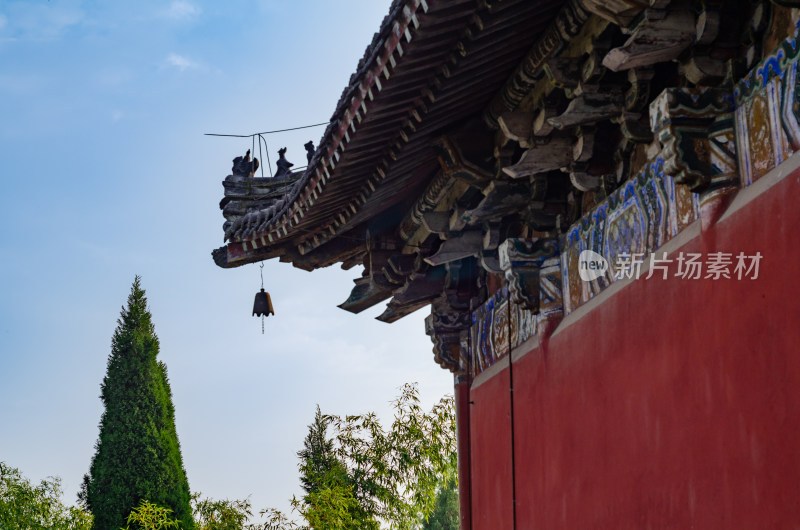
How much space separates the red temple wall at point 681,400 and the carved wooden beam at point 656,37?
0.71 meters

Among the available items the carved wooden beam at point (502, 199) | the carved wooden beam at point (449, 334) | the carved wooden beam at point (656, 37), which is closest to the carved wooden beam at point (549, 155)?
the carved wooden beam at point (502, 199)

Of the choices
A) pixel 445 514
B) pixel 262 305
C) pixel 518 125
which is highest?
pixel 445 514

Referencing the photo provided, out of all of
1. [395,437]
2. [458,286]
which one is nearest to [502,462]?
[458,286]

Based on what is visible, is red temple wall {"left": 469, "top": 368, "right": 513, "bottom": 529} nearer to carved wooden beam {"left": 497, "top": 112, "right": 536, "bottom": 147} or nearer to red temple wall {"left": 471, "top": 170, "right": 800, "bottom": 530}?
red temple wall {"left": 471, "top": 170, "right": 800, "bottom": 530}

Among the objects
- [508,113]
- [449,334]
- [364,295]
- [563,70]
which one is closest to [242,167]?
[364,295]

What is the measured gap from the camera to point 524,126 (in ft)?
16.9

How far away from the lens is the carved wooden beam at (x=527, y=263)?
5840 mm

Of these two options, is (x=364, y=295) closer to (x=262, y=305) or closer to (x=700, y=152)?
(x=262, y=305)

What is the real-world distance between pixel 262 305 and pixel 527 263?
11.5ft

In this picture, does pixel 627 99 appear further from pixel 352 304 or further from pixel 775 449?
pixel 352 304

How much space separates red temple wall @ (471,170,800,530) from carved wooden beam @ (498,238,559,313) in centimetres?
29

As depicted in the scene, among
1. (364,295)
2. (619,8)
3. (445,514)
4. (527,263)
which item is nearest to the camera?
(619,8)

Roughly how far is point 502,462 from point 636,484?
7.60ft

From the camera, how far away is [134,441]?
13727mm
